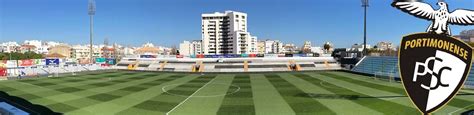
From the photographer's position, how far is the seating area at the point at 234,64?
5981 centimetres

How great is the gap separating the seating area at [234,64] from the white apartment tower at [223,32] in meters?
66.7

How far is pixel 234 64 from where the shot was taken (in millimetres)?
62812

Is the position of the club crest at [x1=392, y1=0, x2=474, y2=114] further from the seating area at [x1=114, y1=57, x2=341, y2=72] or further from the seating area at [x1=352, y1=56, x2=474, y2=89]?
the seating area at [x1=114, y1=57, x2=341, y2=72]

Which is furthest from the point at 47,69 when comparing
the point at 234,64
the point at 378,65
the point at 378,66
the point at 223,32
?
the point at 223,32

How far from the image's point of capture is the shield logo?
6.17 m

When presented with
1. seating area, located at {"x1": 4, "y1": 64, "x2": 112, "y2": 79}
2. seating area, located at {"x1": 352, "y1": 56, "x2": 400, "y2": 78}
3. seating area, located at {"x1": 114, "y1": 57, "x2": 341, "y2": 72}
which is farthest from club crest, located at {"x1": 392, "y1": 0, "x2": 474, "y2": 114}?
seating area, located at {"x1": 4, "y1": 64, "x2": 112, "y2": 79}

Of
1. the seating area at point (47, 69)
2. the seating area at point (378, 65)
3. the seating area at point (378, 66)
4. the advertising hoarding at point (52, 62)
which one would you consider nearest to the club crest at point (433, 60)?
the seating area at point (378, 66)

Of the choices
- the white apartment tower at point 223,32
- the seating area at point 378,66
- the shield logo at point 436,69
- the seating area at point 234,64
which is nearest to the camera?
the shield logo at point 436,69

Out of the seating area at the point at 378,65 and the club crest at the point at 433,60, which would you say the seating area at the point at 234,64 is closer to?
the seating area at the point at 378,65

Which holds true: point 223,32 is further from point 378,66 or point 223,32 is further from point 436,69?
point 436,69

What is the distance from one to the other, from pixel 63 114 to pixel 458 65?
20086 millimetres

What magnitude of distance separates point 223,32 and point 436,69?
437 ft

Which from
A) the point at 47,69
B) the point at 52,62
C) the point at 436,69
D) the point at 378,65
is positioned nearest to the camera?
the point at 436,69

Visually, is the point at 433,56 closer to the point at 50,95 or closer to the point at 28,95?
the point at 50,95
